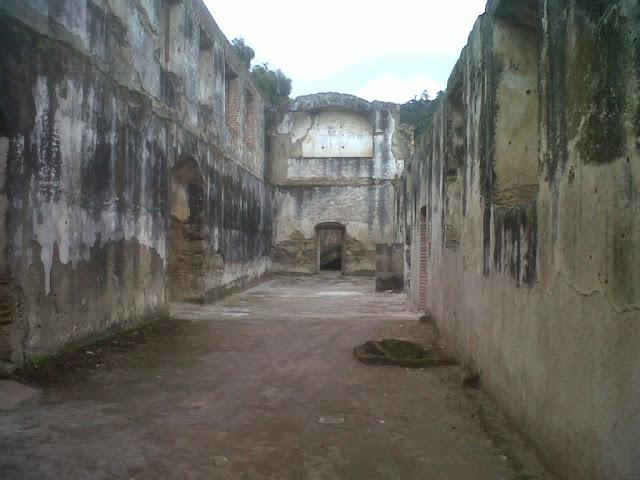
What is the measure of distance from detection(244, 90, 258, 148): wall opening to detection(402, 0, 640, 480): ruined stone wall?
10787mm

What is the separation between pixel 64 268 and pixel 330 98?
52.3ft

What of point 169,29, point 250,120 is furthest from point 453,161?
point 250,120

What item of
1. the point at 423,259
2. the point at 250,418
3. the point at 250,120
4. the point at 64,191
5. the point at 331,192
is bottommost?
the point at 250,418

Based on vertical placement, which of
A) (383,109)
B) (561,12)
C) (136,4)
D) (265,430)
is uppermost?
(383,109)

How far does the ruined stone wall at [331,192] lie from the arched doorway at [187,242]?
28.9 ft

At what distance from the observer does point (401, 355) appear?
649 cm

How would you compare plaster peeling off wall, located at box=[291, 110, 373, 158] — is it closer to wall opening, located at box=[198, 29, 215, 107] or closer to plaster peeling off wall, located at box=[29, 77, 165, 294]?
wall opening, located at box=[198, 29, 215, 107]

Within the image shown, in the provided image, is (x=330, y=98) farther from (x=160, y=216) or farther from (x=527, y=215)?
(x=527, y=215)

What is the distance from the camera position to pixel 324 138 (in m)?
21.2

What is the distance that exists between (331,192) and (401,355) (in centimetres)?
1439

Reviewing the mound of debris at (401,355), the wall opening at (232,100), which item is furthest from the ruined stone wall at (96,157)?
the mound of debris at (401,355)

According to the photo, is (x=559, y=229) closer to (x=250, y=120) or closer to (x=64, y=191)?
(x=64, y=191)

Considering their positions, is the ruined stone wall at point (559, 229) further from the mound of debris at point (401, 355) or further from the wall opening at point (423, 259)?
the wall opening at point (423, 259)

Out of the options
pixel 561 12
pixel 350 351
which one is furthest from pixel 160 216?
pixel 561 12
